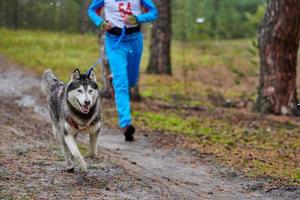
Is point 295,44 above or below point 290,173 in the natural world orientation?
above

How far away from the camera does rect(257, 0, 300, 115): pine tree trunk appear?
35.4 feet

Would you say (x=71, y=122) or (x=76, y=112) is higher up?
(x=76, y=112)

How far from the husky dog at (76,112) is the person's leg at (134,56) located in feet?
7.73

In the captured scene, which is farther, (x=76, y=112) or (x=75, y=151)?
(x=76, y=112)

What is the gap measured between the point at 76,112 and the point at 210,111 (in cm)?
637

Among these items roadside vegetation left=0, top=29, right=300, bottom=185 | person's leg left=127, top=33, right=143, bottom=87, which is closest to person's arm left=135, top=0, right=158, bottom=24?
person's leg left=127, top=33, right=143, bottom=87

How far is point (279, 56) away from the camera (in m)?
11.1

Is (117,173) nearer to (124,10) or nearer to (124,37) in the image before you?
(124,37)

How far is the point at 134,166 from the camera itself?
7.30 meters

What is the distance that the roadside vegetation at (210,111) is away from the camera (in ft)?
27.9

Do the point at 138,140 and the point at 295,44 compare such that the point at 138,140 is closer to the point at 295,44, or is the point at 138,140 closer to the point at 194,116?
the point at 194,116

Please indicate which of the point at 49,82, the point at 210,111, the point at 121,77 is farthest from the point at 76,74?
the point at 210,111

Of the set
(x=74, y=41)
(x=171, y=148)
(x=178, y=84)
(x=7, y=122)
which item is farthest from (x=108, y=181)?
(x=74, y=41)

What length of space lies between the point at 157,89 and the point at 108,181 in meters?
9.69
